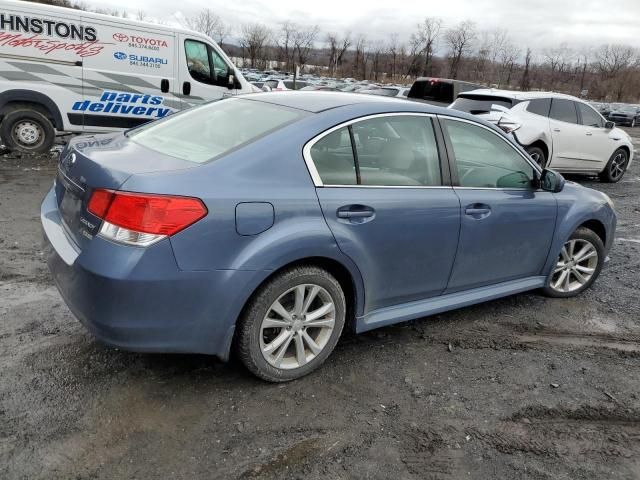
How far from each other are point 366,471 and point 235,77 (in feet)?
30.5

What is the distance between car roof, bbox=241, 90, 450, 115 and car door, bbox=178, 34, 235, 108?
20.8ft

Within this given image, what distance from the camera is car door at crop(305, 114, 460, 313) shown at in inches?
118

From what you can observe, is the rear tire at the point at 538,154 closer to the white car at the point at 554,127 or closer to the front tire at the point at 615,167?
the white car at the point at 554,127

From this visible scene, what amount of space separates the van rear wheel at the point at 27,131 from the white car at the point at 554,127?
23.1ft

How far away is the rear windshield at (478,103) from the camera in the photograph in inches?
385

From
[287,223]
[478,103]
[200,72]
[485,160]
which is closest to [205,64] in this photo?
[200,72]

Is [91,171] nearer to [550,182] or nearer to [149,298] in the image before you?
[149,298]

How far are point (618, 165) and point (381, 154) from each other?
9904 mm

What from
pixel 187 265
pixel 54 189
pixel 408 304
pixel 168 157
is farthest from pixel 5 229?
pixel 408 304

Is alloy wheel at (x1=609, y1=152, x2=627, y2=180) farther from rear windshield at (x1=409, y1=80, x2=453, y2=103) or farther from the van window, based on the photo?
the van window

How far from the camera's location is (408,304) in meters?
3.46

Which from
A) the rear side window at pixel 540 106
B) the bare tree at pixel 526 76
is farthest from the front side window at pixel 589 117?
the bare tree at pixel 526 76

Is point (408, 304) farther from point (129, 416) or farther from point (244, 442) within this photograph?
point (129, 416)

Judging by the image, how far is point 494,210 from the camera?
3670 millimetres
